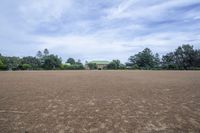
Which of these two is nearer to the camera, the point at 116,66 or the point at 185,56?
the point at 185,56

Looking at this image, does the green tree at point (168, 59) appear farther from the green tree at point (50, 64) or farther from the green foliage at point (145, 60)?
the green tree at point (50, 64)

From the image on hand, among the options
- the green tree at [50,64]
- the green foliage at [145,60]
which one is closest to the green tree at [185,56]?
the green foliage at [145,60]

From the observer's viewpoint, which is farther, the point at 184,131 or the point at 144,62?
the point at 144,62

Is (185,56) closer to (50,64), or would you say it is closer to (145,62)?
(145,62)

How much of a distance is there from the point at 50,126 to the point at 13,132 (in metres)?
0.83

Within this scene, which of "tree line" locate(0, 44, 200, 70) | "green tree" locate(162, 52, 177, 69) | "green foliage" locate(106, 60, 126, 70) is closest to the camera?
"tree line" locate(0, 44, 200, 70)

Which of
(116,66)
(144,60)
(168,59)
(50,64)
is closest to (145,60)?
(144,60)

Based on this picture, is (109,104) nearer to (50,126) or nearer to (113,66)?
(50,126)

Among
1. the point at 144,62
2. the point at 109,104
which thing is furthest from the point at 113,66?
the point at 109,104

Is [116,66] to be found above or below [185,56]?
below

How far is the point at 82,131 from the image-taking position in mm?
3963

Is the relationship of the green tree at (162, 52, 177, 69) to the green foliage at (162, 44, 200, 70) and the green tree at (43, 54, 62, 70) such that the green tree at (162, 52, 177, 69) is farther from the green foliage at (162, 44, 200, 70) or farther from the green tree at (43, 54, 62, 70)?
the green tree at (43, 54, 62, 70)

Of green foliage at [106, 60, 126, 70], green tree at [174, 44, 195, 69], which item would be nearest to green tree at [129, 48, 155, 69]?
green foliage at [106, 60, 126, 70]

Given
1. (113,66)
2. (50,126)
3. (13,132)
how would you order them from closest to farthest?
(13,132) < (50,126) < (113,66)
